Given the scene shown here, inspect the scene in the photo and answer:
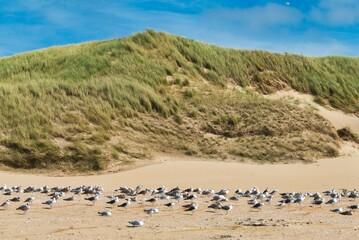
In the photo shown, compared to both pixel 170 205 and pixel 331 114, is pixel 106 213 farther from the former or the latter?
pixel 331 114

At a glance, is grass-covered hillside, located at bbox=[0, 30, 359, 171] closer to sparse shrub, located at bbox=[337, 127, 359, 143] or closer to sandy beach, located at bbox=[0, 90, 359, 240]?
sparse shrub, located at bbox=[337, 127, 359, 143]

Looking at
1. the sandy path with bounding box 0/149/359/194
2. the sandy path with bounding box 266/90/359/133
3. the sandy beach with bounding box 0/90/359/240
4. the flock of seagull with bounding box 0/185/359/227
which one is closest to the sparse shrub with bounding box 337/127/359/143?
the sandy path with bounding box 266/90/359/133

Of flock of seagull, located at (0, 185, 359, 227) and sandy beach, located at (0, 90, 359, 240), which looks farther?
flock of seagull, located at (0, 185, 359, 227)

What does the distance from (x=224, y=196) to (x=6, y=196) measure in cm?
649

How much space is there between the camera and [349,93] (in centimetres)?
3431

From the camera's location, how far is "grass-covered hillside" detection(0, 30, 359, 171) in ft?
73.8

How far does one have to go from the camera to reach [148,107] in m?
25.9

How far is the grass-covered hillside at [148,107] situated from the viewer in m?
22.5

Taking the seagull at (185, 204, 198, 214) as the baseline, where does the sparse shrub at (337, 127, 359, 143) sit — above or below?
above

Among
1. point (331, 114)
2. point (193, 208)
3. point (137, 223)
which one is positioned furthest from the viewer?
point (331, 114)

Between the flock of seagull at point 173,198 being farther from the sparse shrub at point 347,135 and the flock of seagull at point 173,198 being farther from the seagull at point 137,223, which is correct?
the sparse shrub at point 347,135

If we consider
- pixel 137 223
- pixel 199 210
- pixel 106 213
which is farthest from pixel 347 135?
pixel 137 223

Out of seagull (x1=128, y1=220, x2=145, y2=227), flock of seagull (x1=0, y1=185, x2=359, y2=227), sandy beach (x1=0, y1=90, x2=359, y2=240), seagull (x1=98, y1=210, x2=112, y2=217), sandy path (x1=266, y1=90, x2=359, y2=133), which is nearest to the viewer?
sandy beach (x1=0, y1=90, x2=359, y2=240)

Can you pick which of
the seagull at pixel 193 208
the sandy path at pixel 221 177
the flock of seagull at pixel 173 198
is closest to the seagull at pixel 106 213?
the flock of seagull at pixel 173 198
